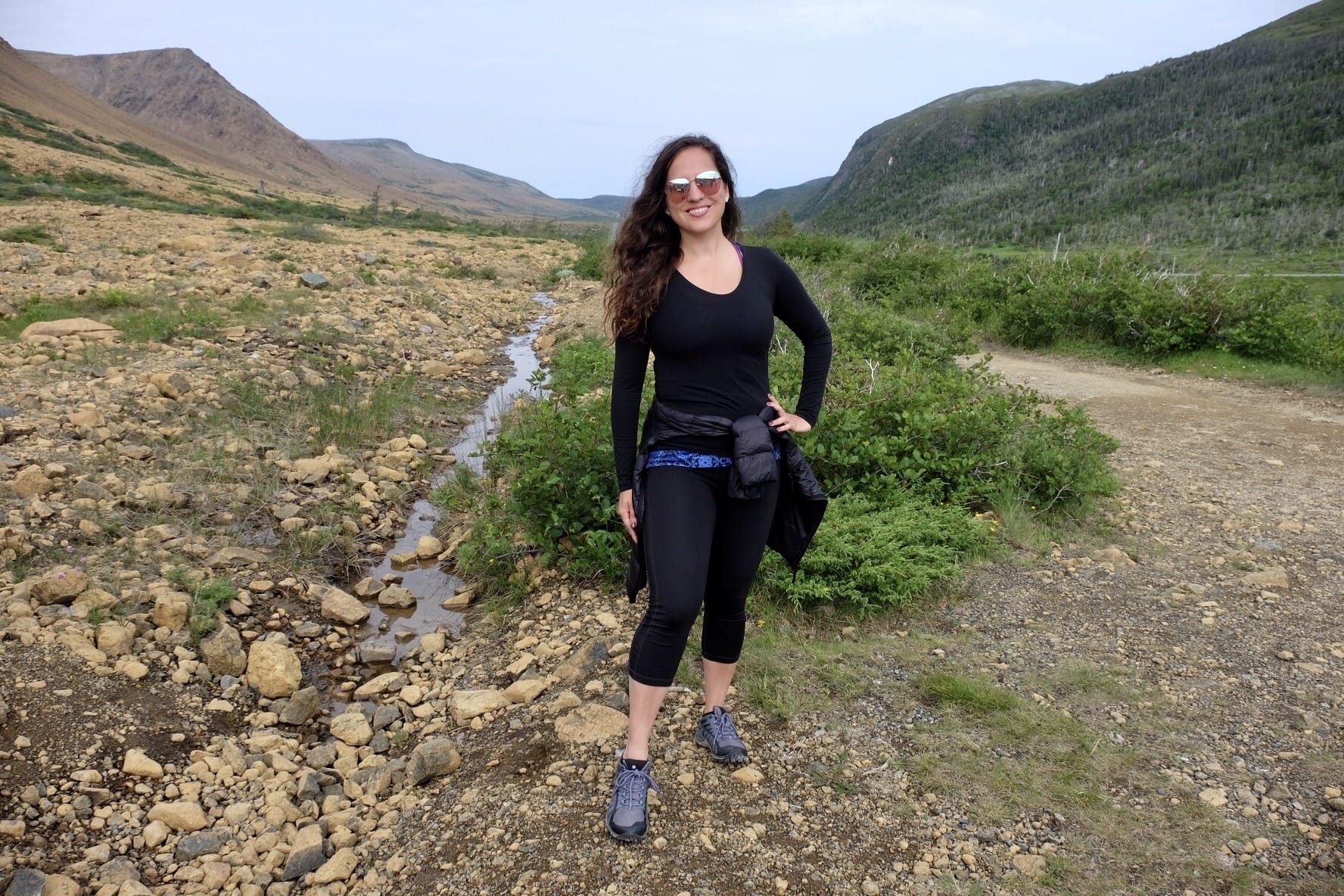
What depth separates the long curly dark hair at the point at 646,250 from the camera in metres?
2.14

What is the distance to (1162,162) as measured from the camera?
58094mm

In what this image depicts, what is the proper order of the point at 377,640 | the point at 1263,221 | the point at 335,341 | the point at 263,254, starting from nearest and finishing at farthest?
the point at 377,640 → the point at 335,341 → the point at 263,254 → the point at 1263,221

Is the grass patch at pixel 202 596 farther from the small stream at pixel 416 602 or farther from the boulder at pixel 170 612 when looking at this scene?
the small stream at pixel 416 602

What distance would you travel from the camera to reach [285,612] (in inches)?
157

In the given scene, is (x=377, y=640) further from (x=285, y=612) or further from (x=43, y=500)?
(x=43, y=500)

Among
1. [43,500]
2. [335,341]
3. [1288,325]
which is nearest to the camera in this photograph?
[43,500]

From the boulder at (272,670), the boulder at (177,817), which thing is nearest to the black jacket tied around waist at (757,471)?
the boulder at (177,817)

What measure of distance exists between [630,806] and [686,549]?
32.2 inches

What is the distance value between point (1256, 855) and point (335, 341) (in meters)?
8.71

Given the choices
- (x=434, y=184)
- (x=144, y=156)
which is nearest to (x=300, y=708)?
(x=144, y=156)

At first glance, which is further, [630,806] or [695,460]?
[630,806]

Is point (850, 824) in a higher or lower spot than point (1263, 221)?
lower

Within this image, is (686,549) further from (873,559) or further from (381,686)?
(381,686)

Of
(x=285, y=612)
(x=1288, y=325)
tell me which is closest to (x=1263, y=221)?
(x=1288, y=325)
